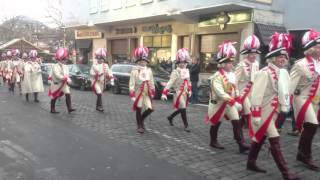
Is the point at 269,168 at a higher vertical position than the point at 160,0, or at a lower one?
lower

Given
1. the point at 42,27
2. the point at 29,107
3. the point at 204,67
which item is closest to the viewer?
the point at 29,107

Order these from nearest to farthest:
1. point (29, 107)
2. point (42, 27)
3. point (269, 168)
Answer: point (269, 168), point (29, 107), point (42, 27)

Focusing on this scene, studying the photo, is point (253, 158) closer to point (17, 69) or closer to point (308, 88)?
point (308, 88)

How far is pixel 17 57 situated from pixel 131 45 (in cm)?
1093

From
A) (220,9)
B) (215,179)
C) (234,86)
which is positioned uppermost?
(220,9)

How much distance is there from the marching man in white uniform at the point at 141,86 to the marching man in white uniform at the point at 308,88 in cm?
380

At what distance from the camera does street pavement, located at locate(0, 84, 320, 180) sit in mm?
6246

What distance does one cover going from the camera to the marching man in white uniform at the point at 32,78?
15.6 metres

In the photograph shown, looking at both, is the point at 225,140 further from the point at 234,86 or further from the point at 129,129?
the point at 129,129

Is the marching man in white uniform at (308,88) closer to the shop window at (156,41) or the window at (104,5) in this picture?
the shop window at (156,41)

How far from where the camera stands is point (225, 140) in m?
8.56

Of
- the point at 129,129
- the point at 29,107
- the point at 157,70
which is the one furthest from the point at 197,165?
the point at 157,70

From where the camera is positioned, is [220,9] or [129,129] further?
[220,9]

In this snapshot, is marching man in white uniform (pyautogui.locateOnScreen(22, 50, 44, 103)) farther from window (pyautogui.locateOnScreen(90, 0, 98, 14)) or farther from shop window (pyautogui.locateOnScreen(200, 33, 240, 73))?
window (pyautogui.locateOnScreen(90, 0, 98, 14))
